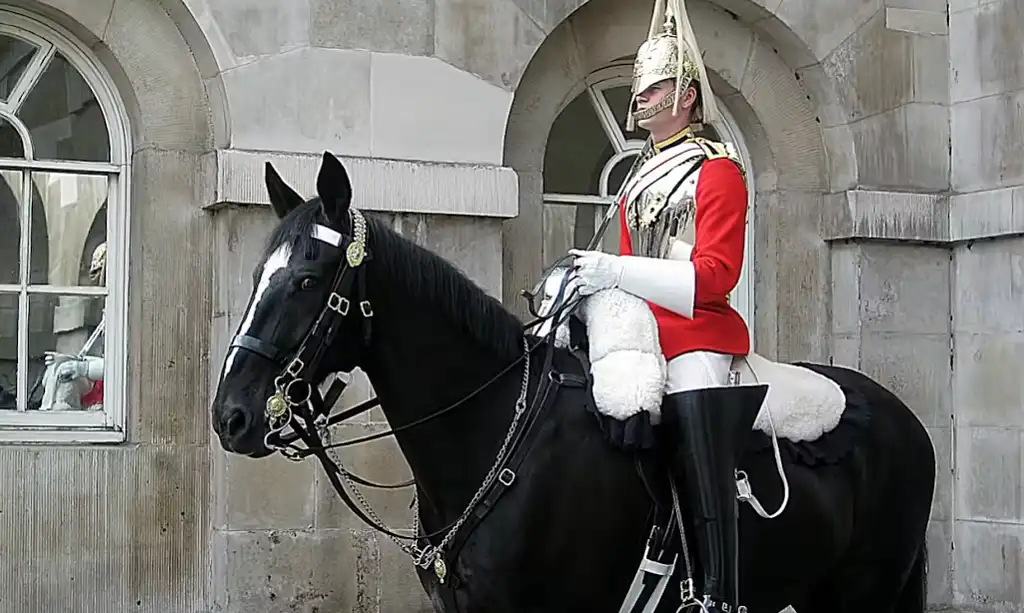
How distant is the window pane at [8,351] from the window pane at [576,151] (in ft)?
8.69

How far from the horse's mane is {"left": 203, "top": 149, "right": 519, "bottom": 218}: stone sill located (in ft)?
8.09

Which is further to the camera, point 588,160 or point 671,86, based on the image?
point 588,160

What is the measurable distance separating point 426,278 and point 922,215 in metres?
4.47

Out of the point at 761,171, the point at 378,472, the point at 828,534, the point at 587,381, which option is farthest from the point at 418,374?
the point at 761,171

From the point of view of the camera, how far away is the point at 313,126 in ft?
20.7

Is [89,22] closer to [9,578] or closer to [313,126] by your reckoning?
[313,126]

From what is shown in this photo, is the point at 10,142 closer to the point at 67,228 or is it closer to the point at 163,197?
the point at 67,228

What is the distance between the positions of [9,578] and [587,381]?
3.26m

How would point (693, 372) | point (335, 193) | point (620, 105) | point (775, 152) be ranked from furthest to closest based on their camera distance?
point (775, 152), point (620, 105), point (693, 372), point (335, 193)

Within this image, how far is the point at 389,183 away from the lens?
6.38 m

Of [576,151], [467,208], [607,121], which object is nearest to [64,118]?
[467,208]

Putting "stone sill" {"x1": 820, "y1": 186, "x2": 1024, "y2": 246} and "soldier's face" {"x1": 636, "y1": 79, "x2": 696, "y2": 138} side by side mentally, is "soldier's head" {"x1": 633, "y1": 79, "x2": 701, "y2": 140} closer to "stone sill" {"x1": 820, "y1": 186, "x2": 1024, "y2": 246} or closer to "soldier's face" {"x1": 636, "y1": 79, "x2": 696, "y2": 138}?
"soldier's face" {"x1": 636, "y1": 79, "x2": 696, "y2": 138}

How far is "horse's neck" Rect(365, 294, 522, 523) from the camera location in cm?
376

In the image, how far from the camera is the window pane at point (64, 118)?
6.38 m
